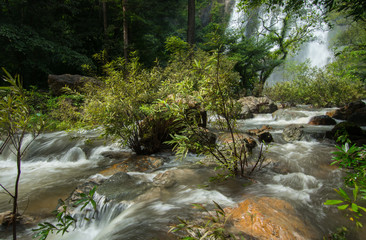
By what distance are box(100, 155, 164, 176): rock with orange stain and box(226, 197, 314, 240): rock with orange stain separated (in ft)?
8.56

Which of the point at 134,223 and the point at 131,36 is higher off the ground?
the point at 131,36

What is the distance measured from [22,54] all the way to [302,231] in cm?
1635

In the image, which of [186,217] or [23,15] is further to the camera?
[23,15]

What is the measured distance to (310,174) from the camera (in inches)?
155

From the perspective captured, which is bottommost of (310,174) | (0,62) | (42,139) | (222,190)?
(310,174)

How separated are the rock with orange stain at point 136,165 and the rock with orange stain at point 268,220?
8.56 feet

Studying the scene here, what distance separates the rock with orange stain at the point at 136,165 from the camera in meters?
4.40

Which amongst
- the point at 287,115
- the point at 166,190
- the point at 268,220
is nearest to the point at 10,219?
the point at 166,190

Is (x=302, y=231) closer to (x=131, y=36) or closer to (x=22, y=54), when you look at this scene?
(x=22, y=54)

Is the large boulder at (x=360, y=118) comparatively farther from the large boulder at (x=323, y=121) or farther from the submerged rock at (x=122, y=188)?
the submerged rock at (x=122, y=188)

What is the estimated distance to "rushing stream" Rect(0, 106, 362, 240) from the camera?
239cm

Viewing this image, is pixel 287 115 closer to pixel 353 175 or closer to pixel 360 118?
pixel 360 118

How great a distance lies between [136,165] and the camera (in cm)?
459

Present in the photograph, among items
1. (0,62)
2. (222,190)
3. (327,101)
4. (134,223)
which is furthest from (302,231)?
(327,101)
